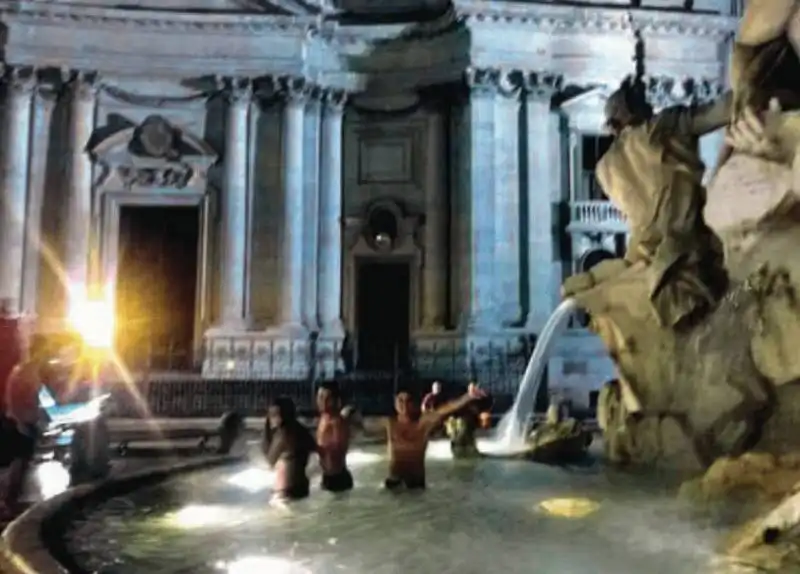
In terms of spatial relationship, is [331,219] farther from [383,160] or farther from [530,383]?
[530,383]

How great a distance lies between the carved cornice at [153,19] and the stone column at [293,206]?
1460mm

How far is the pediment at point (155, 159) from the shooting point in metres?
23.3

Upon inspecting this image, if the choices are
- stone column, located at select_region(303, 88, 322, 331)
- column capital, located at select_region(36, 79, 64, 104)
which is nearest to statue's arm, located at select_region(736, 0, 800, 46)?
stone column, located at select_region(303, 88, 322, 331)

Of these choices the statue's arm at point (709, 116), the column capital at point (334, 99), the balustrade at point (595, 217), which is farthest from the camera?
the column capital at point (334, 99)

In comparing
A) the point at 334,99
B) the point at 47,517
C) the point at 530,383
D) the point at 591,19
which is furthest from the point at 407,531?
the point at 591,19

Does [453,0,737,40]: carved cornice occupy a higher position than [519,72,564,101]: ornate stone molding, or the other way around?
[453,0,737,40]: carved cornice

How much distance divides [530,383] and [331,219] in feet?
41.7

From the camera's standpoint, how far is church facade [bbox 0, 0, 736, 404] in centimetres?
2252

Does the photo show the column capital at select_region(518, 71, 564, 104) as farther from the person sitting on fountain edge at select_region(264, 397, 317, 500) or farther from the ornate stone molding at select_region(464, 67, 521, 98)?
the person sitting on fountain edge at select_region(264, 397, 317, 500)

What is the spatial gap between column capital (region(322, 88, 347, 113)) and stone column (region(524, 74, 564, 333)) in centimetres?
456

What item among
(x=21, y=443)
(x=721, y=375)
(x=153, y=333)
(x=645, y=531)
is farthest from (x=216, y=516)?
(x=153, y=333)

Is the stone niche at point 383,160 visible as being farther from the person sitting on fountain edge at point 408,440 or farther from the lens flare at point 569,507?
the lens flare at point 569,507

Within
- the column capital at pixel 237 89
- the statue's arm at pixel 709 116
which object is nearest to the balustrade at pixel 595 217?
the column capital at pixel 237 89

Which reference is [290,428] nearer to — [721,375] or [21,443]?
[21,443]
